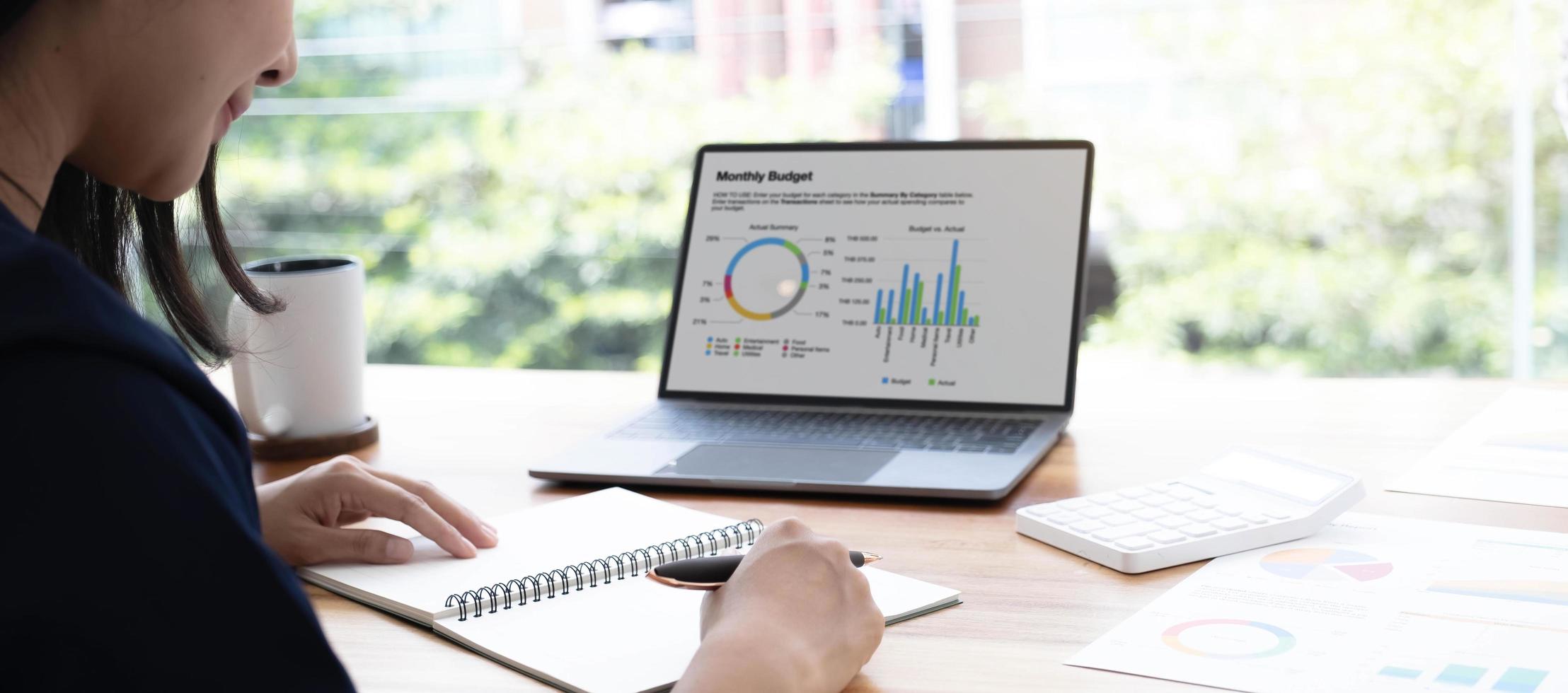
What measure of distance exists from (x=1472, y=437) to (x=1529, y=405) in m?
0.14

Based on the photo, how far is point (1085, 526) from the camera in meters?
0.92

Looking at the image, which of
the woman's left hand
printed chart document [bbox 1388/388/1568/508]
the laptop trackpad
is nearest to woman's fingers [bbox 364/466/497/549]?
the woman's left hand

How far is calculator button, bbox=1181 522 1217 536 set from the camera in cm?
89

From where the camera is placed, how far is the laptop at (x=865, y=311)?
1.21 metres

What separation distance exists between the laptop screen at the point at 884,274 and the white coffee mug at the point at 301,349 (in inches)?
12.7

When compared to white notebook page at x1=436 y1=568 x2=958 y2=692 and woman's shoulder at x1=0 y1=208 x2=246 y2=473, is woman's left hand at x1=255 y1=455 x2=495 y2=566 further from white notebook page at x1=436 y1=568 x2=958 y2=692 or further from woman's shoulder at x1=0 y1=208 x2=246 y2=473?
woman's shoulder at x1=0 y1=208 x2=246 y2=473

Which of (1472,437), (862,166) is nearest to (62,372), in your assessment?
(862,166)

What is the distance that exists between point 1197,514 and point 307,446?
830 millimetres

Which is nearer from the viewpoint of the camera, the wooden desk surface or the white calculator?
the wooden desk surface

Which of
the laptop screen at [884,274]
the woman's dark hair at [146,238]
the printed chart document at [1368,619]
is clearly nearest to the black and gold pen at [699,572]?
the printed chart document at [1368,619]

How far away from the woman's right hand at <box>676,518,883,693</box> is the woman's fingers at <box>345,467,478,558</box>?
242 millimetres

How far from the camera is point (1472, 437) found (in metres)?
1.15

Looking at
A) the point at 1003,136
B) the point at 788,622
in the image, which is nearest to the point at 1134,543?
the point at 788,622

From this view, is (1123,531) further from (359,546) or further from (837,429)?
(359,546)
